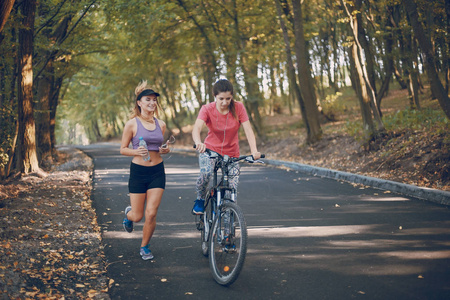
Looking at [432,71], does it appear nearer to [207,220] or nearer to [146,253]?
[207,220]

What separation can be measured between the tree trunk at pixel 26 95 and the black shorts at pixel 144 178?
8.82 meters

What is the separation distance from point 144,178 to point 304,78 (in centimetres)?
1493

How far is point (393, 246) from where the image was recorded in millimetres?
5992

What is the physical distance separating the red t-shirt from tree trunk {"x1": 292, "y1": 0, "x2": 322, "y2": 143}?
14.5 meters

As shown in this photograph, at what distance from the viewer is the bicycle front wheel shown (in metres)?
4.67

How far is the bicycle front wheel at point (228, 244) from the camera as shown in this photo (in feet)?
15.3

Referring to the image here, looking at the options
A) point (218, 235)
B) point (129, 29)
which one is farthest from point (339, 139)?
point (218, 235)

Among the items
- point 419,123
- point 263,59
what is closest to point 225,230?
point 419,123

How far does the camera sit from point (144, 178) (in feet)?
18.8

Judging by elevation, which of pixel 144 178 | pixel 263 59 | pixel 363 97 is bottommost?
pixel 144 178

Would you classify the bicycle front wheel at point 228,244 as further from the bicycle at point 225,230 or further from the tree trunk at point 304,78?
the tree trunk at point 304,78

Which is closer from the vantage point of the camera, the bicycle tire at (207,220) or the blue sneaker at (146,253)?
the bicycle tire at (207,220)

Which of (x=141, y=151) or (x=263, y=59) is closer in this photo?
(x=141, y=151)

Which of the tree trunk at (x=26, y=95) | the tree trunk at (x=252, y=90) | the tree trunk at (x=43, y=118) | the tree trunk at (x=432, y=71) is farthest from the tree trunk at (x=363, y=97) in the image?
the tree trunk at (x=43, y=118)
